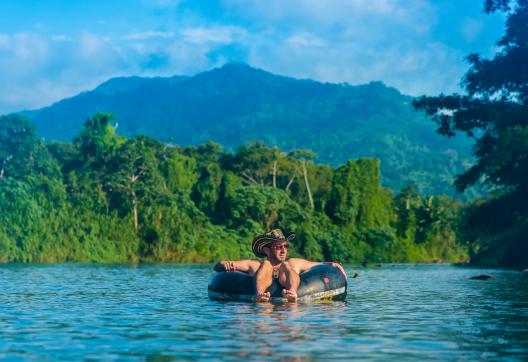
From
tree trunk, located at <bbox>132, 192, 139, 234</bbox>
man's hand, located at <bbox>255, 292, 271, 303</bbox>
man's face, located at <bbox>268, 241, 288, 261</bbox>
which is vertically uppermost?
tree trunk, located at <bbox>132, 192, 139, 234</bbox>

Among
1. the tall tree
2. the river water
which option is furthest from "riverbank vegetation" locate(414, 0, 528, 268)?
the river water

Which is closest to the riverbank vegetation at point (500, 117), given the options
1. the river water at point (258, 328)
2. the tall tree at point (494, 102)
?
the tall tree at point (494, 102)

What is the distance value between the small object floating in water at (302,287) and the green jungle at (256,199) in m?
25.2

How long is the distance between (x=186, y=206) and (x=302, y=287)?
64.4 meters

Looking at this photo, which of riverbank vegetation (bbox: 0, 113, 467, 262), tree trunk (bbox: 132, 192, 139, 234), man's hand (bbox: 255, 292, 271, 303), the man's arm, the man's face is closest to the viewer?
man's hand (bbox: 255, 292, 271, 303)

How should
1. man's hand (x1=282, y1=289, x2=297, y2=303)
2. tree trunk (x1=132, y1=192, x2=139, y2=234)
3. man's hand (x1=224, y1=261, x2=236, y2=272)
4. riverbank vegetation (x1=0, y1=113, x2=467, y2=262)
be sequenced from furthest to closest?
1. tree trunk (x1=132, y1=192, x2=139, y2=234)
2. riverbank vegetation (x1=0, y1=113, x2=467, y2=262)
3. man's hand (x1=224, y1=261, x2=236, y2=272)
4. man's hand (x1=282, y1=289, x2=297, y2=303)

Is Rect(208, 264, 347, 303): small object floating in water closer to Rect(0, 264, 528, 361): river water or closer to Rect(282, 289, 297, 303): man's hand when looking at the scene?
→ Rect(282, 289, 297, 303): man's hand

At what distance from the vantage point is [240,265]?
21141 millimetres

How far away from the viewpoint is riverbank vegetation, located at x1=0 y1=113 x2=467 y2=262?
66.0 metres

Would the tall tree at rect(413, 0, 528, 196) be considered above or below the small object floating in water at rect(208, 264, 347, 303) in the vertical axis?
above

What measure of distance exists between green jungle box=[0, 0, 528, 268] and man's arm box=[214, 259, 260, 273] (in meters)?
25.6

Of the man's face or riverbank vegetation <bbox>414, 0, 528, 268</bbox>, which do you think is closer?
the man's face

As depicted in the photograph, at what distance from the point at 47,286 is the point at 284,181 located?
7707 cm

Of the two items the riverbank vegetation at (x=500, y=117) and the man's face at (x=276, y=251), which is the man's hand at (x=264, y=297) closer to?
the man's face at (x=276, y=251)
